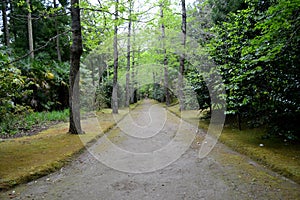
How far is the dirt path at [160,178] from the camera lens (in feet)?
10.2

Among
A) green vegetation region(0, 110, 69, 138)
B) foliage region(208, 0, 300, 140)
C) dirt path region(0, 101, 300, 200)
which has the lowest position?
dirt path region(0, 101, 300, 200)

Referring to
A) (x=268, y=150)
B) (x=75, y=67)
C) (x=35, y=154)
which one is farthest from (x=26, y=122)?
(x=268, y=150)

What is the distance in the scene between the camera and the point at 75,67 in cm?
682

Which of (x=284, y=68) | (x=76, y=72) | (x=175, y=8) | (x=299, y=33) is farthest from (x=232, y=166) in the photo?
(x=175, y=8)

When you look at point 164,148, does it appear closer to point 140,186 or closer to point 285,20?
point 140,186

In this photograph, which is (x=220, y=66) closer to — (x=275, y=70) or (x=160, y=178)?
(x=275, y=70)

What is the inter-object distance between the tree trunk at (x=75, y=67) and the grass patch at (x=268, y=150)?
4.30m

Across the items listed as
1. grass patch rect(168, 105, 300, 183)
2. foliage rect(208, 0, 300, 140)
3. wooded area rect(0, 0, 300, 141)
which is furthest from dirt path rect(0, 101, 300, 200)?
wooded area rect(0, 0, 300, 141)

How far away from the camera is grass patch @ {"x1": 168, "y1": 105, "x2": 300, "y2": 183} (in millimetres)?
3756

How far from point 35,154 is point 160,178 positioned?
9.47 ft

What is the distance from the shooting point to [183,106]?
13.9 m

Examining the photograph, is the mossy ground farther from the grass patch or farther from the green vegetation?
the grass patch

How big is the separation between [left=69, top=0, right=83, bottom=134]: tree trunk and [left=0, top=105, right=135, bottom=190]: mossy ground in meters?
0.45

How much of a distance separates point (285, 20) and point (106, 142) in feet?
16.8
